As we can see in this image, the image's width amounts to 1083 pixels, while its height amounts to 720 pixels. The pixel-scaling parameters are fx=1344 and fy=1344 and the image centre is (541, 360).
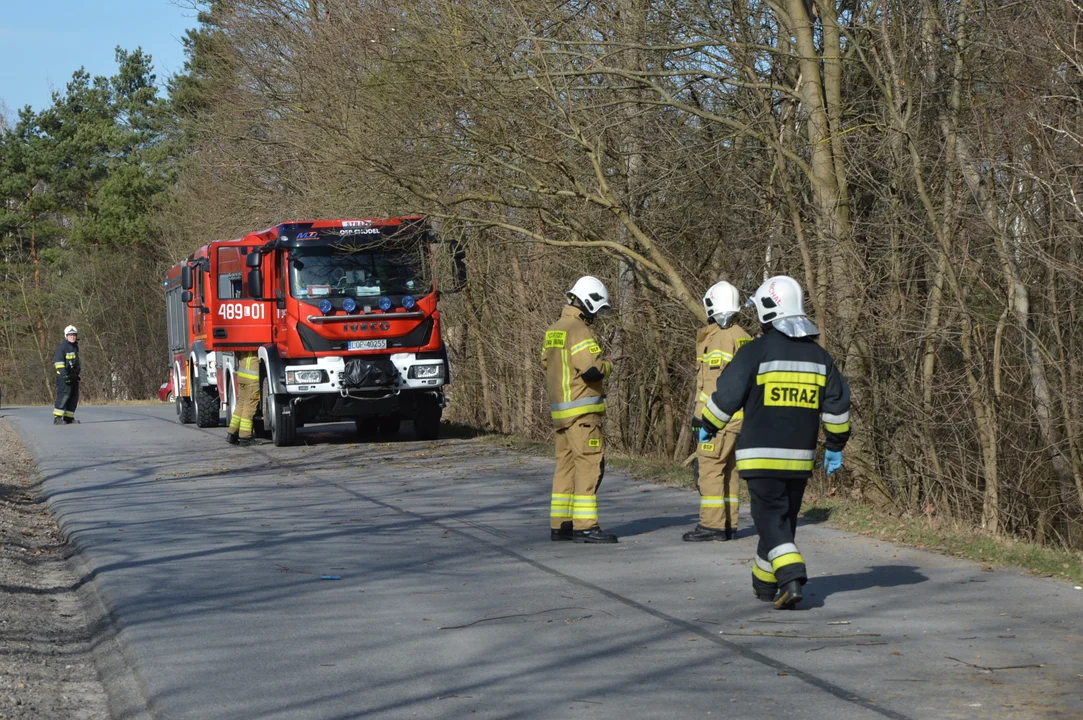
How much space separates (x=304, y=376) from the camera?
18.2 m

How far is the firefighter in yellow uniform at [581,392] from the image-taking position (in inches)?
374

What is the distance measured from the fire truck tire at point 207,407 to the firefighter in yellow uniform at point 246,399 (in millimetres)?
4569

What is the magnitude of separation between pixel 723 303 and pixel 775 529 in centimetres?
277

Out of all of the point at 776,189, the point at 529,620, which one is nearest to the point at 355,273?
the point at 776,189

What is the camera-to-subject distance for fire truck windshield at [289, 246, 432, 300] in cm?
1828

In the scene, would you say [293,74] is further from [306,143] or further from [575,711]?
[575,711]

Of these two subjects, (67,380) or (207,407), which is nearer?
(207,407)

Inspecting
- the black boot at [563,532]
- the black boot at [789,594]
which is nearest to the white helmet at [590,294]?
the black boot at [563,532]

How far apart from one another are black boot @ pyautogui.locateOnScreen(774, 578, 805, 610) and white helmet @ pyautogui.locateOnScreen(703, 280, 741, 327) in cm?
293

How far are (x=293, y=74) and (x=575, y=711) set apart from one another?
2142cm

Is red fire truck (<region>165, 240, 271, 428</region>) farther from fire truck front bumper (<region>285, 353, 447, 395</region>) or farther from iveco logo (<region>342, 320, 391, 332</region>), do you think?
iveco logo (<region>342, 320, 391, 332</region>)

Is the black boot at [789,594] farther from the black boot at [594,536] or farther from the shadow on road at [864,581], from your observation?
the black boot at [594,536]

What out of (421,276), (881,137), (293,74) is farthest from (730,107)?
(293,74)

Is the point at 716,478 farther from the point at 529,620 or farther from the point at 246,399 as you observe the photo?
the point at 246,399
